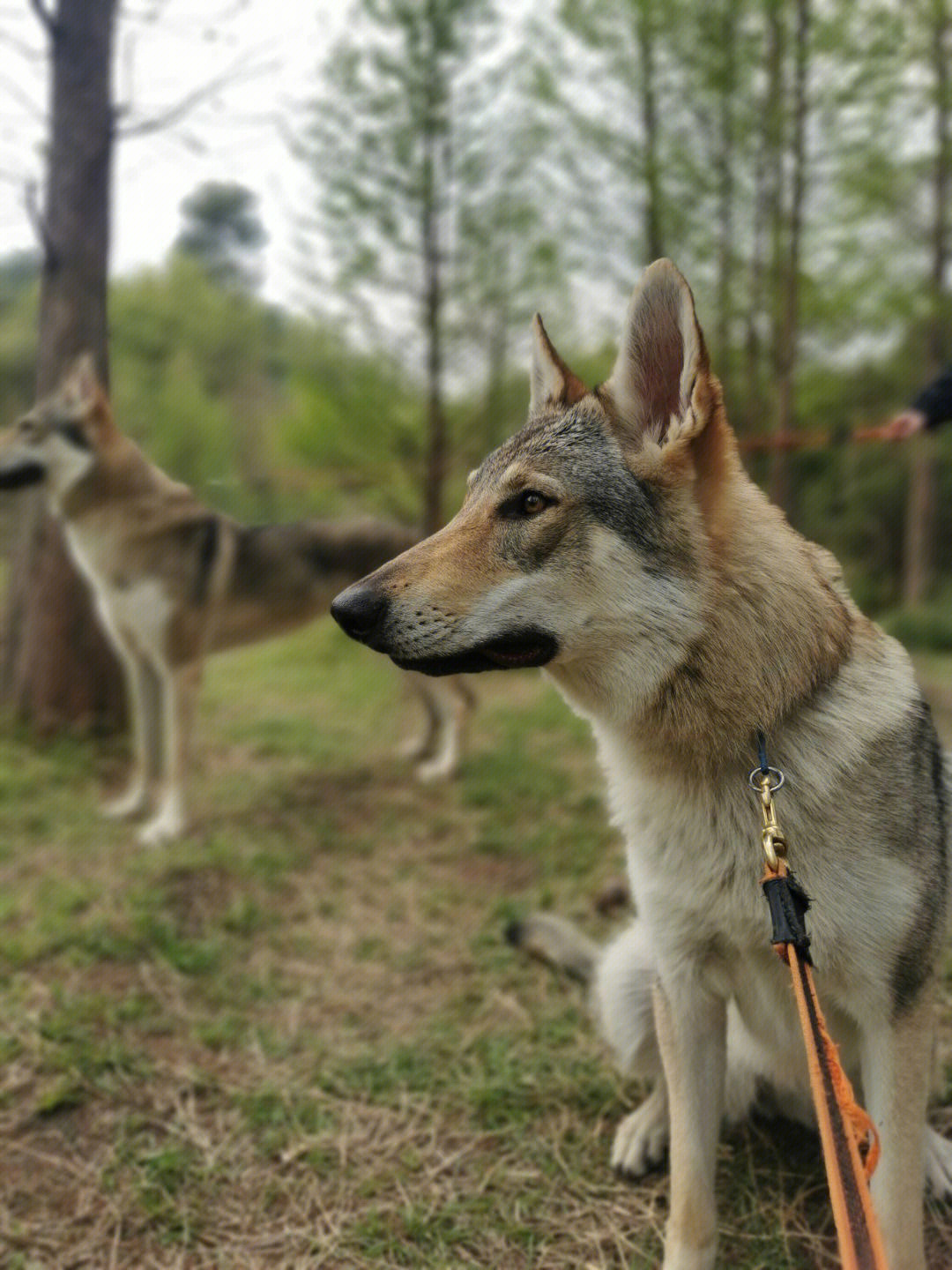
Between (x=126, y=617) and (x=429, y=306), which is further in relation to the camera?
(x=429, y=306)

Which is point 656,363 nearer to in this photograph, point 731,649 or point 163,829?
point 731,649

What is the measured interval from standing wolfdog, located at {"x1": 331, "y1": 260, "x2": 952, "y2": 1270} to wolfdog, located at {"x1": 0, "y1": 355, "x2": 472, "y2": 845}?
3.53 m

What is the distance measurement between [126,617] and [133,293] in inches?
471

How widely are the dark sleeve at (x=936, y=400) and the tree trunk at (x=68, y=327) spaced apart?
16.1 feet

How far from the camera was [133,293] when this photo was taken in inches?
590

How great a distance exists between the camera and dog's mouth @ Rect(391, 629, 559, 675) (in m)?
1.88

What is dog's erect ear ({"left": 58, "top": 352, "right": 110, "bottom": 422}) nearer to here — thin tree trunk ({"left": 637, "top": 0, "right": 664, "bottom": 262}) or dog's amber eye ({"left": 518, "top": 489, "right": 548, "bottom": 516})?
dog's amber eye ({"left": 518, "top": 489, "right": 548, "bottom": 516})

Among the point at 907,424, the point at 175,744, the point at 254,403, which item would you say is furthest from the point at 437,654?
the point at 254,403

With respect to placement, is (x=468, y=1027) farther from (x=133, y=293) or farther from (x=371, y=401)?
(x=133, y=293)

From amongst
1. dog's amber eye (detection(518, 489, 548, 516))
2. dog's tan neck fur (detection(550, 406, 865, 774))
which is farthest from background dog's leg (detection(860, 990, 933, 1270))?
dog's amber eye (detection(518, 489, 548, 516))

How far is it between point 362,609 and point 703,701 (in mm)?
728

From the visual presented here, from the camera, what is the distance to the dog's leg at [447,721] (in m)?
6.13

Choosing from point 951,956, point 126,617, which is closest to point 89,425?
point 126,617

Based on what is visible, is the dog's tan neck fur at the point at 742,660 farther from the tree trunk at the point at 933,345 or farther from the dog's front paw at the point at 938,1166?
the tree trunk at the point at 933,345
